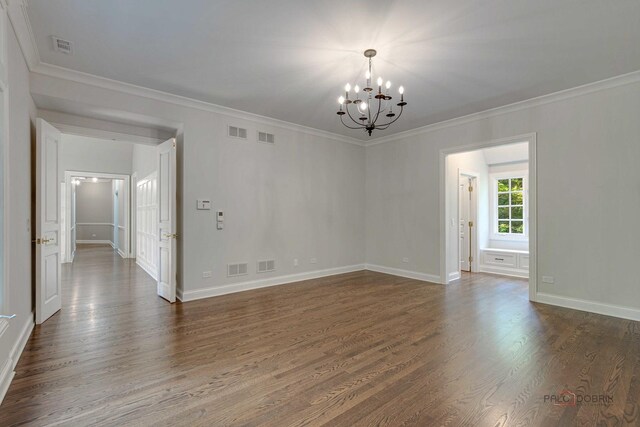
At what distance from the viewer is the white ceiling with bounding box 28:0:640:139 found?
254cm

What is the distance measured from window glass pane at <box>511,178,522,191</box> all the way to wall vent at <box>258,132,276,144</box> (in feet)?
18.2

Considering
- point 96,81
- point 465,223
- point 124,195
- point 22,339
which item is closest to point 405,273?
point 465,223

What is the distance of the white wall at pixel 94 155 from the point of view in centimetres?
834

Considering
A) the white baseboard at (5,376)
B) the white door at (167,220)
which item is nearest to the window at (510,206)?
the white door at (167,220)

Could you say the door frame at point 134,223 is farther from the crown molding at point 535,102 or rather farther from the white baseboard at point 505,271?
the white baseboard at point 505,271

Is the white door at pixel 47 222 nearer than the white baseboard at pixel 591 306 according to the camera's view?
Yes

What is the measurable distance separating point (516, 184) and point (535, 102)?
3042 millimetres

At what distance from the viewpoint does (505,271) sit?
654cm

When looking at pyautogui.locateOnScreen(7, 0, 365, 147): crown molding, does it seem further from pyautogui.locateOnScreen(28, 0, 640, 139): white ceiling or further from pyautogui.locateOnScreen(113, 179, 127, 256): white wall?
pyautogui.locateOnScreen(113, 179, 127, 256): white wall

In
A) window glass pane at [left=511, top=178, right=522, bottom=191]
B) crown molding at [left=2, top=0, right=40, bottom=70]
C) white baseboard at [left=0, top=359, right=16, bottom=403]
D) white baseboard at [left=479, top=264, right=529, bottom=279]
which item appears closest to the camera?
white baseboard at [left=0, top=359, right=16, bottom=403]

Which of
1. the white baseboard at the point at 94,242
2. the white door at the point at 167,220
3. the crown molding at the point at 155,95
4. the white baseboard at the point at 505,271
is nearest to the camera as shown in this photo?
the crown molding at the point at 155,95

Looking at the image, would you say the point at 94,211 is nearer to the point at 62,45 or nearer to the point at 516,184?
the point at 62,45

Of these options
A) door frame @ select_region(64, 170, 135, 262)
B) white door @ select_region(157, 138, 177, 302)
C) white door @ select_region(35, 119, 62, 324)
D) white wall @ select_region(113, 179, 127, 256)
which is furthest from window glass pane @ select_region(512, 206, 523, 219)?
white wall @ select_region(113, 179, 127, 256)

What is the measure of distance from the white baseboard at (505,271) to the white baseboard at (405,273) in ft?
6.17
